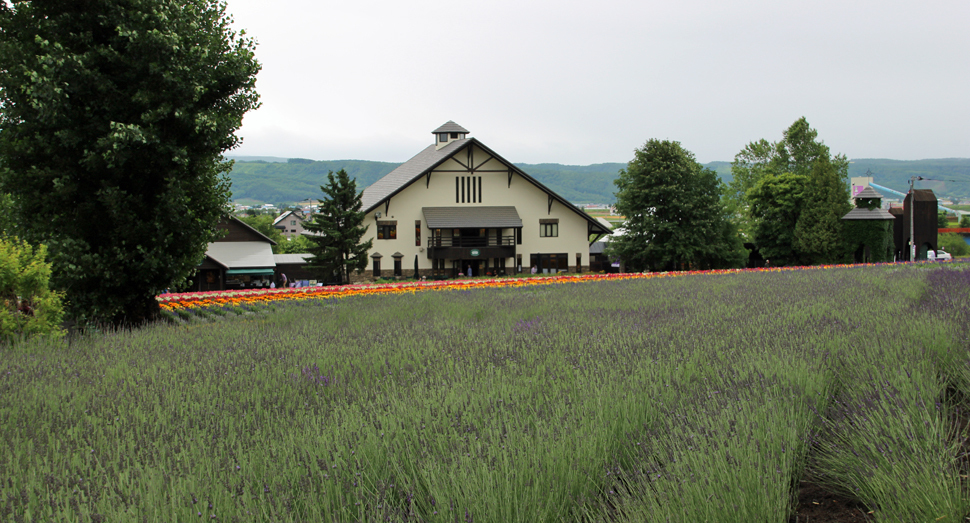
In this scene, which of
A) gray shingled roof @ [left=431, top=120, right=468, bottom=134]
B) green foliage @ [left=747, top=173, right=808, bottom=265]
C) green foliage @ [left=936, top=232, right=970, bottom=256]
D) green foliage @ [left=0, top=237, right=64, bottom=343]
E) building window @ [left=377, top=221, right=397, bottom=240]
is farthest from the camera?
green foliage @ [left=936, top=232, right=970, bottom=256]

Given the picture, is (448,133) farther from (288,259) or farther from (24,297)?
(24,297)

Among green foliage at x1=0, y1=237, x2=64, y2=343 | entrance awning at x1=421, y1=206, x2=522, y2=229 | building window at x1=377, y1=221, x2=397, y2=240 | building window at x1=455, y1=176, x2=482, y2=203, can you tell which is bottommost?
green foliage at x1=0, y1=237, x2=64, y2=343

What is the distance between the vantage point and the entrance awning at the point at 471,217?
47969mm

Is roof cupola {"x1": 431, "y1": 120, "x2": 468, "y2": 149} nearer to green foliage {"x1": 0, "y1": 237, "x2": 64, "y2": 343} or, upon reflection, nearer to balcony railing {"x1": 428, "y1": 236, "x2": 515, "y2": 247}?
balcony railing {"x1": 428, "y1": 236, "x2": 515, "y2": 247}

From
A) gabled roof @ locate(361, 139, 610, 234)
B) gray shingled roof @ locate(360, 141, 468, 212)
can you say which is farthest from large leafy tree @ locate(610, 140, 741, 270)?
gray shingled roof @ locate(360, 141, 468, 212)

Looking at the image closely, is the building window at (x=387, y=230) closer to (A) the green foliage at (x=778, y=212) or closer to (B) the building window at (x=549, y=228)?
(B) the building window at (x=549, y=228)

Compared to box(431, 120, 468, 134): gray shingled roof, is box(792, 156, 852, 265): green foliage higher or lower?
lower

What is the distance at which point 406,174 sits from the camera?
177 feet

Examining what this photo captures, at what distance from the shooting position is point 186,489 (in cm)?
296

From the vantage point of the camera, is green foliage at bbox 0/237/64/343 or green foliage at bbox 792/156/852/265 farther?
green foliage at bbox 792/156/852/265

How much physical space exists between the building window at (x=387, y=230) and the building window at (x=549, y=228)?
12.8m

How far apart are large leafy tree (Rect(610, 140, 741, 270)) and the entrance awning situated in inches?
350

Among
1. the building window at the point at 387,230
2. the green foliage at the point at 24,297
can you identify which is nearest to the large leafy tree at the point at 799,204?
the building window at the point at 387,230

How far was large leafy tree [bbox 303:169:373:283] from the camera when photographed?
131 feet
